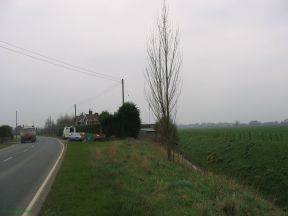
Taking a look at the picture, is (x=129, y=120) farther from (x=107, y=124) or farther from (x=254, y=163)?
(x=254, y=163)

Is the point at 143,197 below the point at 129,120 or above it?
below

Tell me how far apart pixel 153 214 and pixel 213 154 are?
23343 mm

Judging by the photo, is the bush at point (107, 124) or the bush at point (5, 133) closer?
the bush at point (107, 124)

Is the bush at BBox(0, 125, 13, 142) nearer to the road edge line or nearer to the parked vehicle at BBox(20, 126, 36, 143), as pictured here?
the parked vehicle at BBox(20, 126, 36, 143)

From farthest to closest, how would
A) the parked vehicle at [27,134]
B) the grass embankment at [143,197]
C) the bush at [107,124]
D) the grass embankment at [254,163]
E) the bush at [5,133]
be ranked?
the bush at [5,133] → the parked vehicle at [27,134] → the bush at [107,124] → the grass embankment at [254,163] → the grass embankment at [143,197]

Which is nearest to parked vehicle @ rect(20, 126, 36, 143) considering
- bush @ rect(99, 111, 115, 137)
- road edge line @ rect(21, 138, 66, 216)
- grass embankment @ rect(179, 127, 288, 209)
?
bush @ rect(99, 111, 115, 137)

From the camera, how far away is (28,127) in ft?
229

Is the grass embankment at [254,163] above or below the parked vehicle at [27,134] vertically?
below

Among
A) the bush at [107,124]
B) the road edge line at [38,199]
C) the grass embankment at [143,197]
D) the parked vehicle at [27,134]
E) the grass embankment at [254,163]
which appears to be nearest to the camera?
the grass embankment at [143,197]

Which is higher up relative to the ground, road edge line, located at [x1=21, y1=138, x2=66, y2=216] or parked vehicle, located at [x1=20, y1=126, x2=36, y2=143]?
parked vehicle, located at [x1=20, y1=126, x2=36, y2=143]

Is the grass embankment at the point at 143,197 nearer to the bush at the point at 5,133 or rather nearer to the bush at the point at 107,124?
the bush at the point at 107,124

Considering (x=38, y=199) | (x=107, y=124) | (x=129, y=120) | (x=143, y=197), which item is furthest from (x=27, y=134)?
(x=143, y=197)

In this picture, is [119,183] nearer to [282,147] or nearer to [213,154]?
[282,147]

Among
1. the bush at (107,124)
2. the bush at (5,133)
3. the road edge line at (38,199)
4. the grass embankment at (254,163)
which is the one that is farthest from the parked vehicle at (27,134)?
the road edge line at (38,199)
